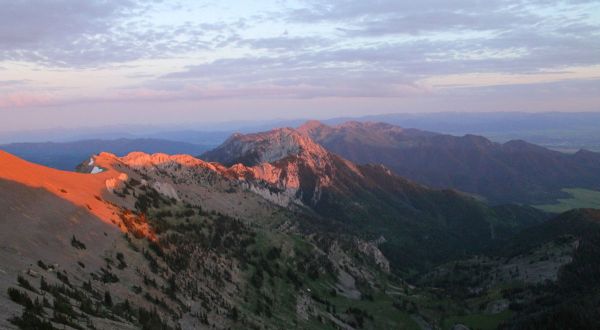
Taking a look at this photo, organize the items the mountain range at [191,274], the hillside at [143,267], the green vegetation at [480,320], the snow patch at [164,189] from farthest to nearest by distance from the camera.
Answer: the snow patch at [164,189]
the green vegetation at [480,320]
the mountain range at [191,274]
the hillside at [143,267]

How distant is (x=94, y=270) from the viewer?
115 feet

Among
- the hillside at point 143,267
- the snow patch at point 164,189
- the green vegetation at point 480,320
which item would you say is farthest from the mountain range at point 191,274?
the snow patch at point 164,189

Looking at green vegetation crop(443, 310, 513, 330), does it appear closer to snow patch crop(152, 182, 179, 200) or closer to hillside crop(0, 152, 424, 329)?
hillside crop(0, 152, 424, 329)

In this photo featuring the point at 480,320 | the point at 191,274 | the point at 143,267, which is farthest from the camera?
the point at 480,320

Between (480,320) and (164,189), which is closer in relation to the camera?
(480,320)

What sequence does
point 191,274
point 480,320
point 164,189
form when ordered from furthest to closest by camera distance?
point 164,189, point 480,320, point 191,274

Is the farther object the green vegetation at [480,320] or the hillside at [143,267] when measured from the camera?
the green vegetation at [480,320]

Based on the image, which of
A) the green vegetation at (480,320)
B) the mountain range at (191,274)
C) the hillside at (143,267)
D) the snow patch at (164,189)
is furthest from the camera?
the snow patch at (164,189)

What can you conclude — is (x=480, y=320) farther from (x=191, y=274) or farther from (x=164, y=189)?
(x=164, y=189)

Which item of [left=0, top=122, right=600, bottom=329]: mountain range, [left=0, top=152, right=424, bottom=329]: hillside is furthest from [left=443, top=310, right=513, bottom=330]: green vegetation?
[left=0, top=152, right=424, bottom=329]: hillside

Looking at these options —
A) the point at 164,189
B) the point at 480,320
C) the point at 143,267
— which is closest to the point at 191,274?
the point at 143,267

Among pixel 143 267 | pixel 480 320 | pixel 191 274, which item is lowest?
pixel 480 320

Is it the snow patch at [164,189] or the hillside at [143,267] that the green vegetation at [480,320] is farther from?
the snow patch at [164,189]

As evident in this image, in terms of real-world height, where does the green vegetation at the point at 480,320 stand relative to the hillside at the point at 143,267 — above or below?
below
